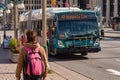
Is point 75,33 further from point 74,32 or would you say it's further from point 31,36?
point 31,36

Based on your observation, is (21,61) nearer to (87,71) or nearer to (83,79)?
(83,79)

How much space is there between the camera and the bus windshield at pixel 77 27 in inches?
890

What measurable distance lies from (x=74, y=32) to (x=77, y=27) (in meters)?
0.34

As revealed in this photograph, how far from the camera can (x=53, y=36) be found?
23.1 meters

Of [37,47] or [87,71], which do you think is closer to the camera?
[37,47]

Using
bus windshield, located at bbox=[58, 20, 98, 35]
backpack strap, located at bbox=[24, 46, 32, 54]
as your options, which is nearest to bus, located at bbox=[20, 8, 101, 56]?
bus windshield, located at bbox=[58, 20, 98, 35]

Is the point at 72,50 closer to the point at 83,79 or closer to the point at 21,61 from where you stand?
the point at 83,79

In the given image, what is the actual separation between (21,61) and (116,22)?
83.6 metres

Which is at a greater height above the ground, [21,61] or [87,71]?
[21,61]

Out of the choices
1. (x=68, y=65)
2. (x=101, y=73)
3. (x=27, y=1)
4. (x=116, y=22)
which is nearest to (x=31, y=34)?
(x=101, y=73)

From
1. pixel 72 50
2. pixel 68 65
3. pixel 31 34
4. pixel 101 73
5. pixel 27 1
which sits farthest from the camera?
pixel 27 1

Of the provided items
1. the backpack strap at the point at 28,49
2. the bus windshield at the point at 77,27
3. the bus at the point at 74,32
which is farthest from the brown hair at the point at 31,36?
the bus windshield at the point at 77,27

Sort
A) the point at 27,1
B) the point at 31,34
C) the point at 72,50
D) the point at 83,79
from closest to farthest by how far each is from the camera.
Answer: the point at 31,34, the point at 83,79, the point at 72,50, the point at 27,1

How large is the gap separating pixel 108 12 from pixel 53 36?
139 metres
